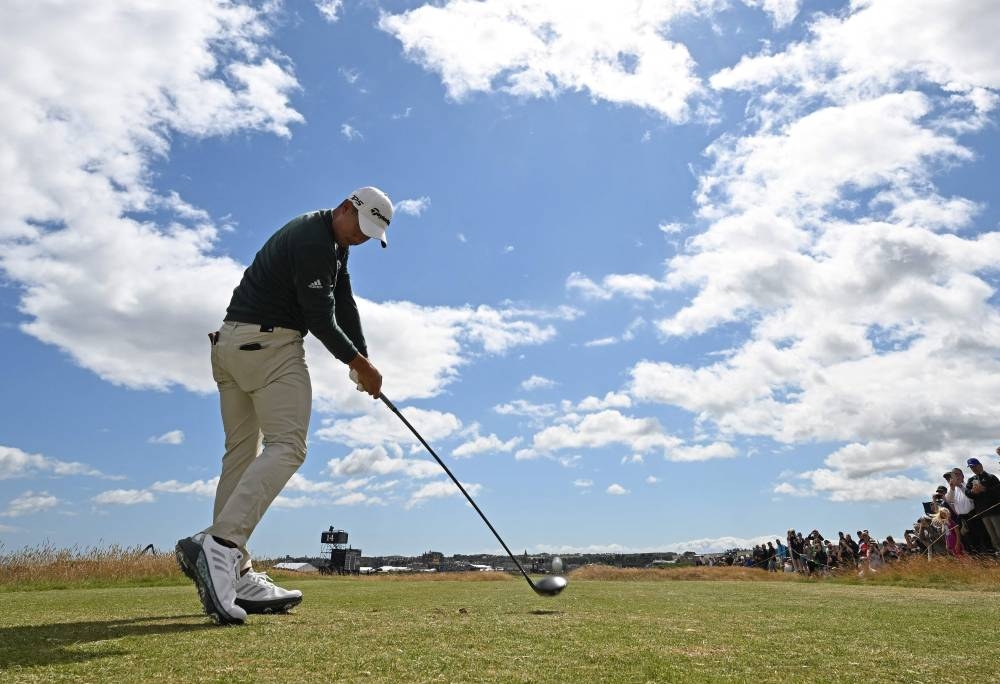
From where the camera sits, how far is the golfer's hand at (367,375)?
172 inches

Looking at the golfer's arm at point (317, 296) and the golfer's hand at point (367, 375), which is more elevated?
the golfer's arm at point (317, 296)

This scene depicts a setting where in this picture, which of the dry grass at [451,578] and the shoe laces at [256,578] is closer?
the shoe laces at [256,578]

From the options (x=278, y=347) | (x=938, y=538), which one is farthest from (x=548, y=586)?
(x=938, y=538)

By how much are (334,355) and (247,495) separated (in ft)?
2.93

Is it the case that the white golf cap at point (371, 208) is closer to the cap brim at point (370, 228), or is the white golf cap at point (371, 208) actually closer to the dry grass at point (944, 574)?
the cap brim at point (370, 228)

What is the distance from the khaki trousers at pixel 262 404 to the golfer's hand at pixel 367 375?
29cm

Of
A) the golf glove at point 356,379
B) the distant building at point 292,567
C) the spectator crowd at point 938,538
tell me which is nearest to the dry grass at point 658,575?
the spectator crowd at point 938,538

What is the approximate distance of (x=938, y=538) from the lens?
15055 millimetres

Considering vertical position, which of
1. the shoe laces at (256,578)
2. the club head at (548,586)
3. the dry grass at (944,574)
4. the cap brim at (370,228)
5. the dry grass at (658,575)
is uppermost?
the cap brim at (370,228)

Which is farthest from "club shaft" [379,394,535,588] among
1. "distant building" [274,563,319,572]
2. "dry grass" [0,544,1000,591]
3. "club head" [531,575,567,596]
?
"distant building" [274,563,319,572]

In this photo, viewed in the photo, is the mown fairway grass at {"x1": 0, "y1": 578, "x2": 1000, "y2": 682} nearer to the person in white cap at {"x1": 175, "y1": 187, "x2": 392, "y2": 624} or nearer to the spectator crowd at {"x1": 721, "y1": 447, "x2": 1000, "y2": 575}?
the person in white cap at {"x1": 175, "y1": 187, "x2": 392, "y2": 624}

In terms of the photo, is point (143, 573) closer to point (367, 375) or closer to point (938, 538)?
point (367, 375)

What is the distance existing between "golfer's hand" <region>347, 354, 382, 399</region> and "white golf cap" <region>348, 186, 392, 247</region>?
28.9 inches

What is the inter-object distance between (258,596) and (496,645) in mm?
1833
